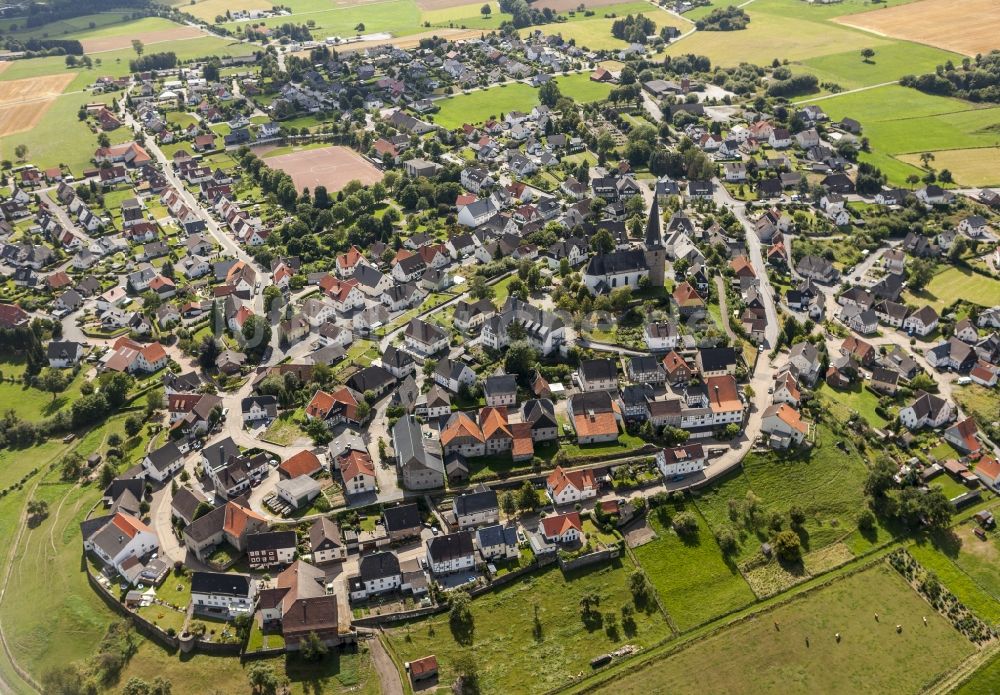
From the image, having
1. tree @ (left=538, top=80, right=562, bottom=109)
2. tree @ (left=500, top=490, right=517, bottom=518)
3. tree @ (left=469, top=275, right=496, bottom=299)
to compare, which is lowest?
tree @ (left=500, top=490, right=517, bottom=518)

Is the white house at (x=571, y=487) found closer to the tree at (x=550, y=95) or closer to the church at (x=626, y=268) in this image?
the church at (x=626, y=268)

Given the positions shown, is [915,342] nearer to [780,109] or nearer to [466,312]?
[466,312]

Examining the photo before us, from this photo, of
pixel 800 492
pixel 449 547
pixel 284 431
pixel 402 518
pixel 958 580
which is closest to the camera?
pixel 449 547

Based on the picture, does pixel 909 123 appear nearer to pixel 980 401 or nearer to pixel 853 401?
pixel 980 401

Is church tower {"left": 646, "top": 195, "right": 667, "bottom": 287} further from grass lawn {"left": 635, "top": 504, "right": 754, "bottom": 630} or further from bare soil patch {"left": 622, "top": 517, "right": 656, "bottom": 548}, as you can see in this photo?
bare soil patch {"left": 622, "top": 517, "right": 656, "bottom": 548}

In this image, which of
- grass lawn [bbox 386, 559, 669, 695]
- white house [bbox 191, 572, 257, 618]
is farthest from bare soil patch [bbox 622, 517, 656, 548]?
white house [bbox 191, 572, 257, 618]

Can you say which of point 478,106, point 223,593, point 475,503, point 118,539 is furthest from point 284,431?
point 478,106
